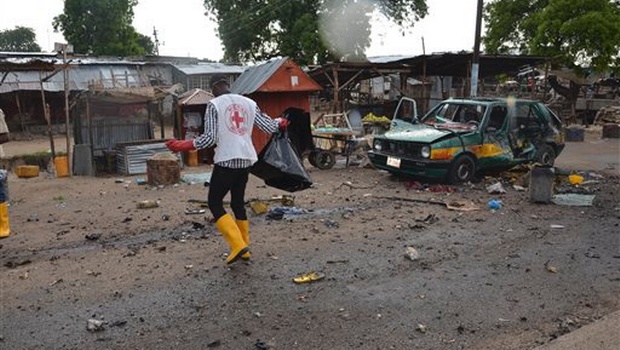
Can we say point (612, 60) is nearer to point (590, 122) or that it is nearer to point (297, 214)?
point (590, 122)

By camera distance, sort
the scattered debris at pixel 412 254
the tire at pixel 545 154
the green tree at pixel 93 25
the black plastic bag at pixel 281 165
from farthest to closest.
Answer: the green tree at pixel 93 25
the tire at pixel 545 154
the black plastic bag at pixel 281 165
the scattered debris at pixel 412 254

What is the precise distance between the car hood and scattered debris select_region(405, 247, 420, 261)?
12.9ft

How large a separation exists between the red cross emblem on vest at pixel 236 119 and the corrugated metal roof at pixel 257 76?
936cm

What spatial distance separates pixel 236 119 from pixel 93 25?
125ft

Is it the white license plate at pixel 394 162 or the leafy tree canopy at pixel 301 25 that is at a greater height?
the leafy tree canopy at pixel 301 25

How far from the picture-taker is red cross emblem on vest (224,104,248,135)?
16.3 feet

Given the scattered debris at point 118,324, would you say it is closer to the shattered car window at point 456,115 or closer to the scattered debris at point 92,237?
the scattered debris at point 92,237

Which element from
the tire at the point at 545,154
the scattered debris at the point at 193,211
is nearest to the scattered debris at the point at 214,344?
the scattered debris at the point at 193,211

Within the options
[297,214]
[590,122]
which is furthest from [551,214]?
[590,122]

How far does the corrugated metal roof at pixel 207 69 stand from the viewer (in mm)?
29203

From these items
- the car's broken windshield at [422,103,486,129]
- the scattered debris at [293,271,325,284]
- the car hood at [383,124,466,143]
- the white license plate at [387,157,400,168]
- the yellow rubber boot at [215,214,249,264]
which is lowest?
the scattered debris at [293,271,325,284]

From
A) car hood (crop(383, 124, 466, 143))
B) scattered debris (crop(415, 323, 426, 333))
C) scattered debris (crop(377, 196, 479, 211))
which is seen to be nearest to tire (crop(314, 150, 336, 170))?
car hood (crop(383, 124, 466, 143))

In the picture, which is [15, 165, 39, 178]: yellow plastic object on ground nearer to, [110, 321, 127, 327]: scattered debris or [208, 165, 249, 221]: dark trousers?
[208, 165, 249, 221]: dark trousers

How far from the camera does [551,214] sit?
7.46 metres
